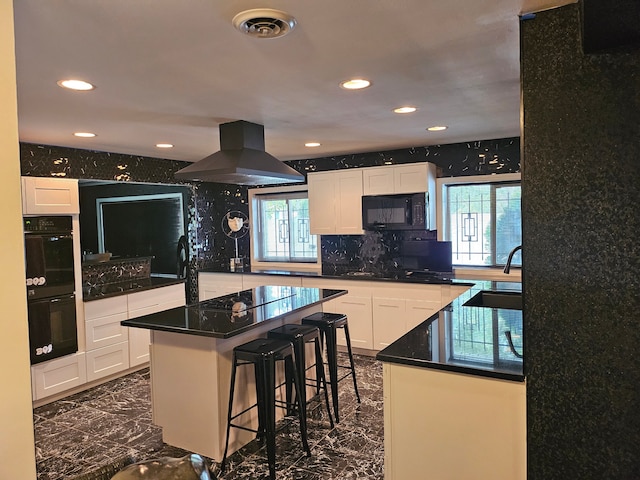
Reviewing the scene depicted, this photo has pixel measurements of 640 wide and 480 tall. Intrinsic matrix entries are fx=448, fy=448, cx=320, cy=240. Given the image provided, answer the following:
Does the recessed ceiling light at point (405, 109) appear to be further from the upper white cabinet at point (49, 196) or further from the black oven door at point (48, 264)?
the black oven door at point (48, 264)

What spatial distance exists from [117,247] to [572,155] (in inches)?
210

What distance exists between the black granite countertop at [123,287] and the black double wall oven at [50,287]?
25cm

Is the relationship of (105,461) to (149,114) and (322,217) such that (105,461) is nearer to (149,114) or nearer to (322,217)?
(149,114)

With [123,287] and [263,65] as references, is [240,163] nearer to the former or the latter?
[263,65]

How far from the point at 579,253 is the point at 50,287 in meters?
3.93

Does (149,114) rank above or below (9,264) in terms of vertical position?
above

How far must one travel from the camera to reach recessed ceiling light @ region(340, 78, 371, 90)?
7.96ft

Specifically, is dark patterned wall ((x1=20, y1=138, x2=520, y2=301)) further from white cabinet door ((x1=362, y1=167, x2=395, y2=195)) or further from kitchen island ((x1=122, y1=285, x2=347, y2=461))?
kitchen island ((x1=122, y1=285, x2=347, y2=461))

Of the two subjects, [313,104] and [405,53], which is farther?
[313,104]

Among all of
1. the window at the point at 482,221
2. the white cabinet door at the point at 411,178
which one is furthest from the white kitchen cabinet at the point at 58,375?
the window at the point at 482,221

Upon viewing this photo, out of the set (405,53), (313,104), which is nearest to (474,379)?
(405,53)

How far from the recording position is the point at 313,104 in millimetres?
2906

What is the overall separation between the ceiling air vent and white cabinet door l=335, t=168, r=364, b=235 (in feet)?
11.2

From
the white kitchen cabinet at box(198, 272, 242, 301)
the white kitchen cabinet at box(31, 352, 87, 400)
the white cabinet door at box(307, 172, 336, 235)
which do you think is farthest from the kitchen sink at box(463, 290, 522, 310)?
the white kitchen cabinet at box(31, 352, 87, 400)
